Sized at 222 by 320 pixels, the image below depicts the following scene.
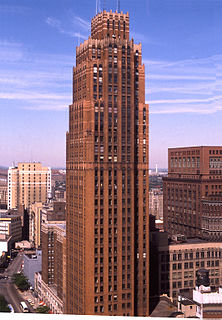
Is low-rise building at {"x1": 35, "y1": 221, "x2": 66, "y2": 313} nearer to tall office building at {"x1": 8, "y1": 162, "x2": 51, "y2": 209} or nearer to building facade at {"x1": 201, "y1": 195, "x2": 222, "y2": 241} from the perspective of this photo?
building facade at {"x1": 201, "y1": 195, "x2": 222, "y2": 241}

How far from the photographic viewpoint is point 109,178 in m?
17.8

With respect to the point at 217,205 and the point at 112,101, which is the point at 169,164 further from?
the point at 112,101

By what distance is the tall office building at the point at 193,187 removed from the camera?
29.8 meters

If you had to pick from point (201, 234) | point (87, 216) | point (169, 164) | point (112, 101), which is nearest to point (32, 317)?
point (87, 216)

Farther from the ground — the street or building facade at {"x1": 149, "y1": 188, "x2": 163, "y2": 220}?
building facade at {"x1": 149, "y1": 188, "x2": 163, "y2": 220}

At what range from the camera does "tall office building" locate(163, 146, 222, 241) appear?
29.8 metres

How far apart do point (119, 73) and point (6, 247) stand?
2540 cm

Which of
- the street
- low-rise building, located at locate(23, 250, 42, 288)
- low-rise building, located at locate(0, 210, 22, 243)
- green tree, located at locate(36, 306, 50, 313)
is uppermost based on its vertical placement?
low-rise building, located at locate(0, 210, 22, 243)

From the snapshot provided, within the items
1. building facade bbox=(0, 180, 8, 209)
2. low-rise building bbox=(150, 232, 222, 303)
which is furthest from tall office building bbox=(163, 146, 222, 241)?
building facade bbox=(0, 180, 8, 209)

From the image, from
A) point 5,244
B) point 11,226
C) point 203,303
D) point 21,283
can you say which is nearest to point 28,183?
point 11,226

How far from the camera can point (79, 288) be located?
1781 cm

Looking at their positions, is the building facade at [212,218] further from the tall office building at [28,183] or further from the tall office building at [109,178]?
the tall office building at [28,183]

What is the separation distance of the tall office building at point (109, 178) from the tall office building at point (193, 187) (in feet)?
37.5

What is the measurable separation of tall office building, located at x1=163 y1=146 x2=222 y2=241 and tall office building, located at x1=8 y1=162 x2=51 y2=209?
22.0m
